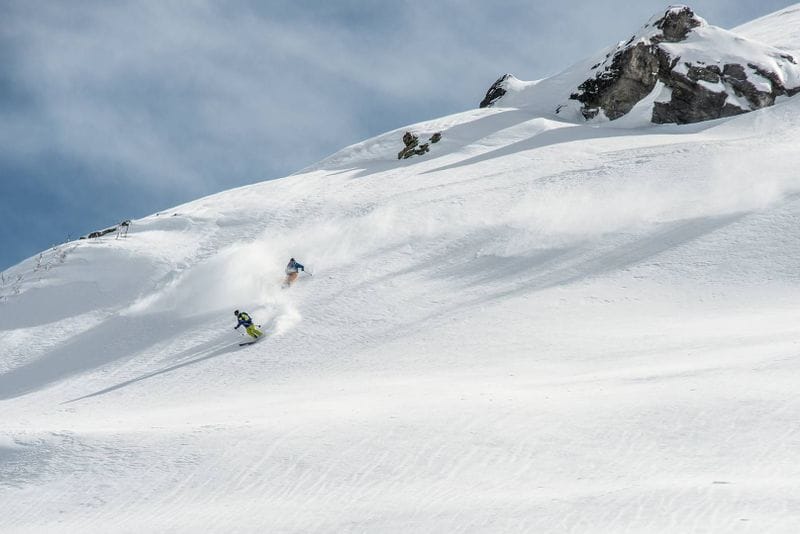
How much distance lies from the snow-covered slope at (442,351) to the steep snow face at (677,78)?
227 centimetres

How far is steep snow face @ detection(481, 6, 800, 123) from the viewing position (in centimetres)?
3450

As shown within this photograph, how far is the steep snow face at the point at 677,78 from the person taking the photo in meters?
34.5

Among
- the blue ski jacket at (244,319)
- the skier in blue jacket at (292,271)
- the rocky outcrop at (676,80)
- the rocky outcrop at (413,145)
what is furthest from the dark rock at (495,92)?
the blue ski jacket at (244,319)

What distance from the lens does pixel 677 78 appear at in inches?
1426

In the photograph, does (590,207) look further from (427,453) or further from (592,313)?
(427,453)

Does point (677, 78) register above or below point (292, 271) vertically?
above

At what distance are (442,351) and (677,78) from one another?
83.0ft

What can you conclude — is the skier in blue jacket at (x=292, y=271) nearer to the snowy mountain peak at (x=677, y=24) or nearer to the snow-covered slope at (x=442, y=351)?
the snow-covered slope at (x=442, y=351)

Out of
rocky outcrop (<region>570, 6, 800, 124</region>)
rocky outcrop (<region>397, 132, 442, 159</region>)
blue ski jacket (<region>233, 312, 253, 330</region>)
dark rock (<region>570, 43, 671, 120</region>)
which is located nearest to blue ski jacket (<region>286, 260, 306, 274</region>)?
blue ski jacket (<region>233, 312, 253, 330</region>)

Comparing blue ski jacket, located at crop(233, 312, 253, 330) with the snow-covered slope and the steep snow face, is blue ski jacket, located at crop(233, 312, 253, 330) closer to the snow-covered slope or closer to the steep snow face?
the snow-covered slope

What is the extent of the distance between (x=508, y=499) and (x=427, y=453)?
193 centimetres

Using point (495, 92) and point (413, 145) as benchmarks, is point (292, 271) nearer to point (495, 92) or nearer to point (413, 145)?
point (413, 145)

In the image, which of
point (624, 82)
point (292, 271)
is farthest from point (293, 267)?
point (624, 82)

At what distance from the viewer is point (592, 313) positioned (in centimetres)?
1697
